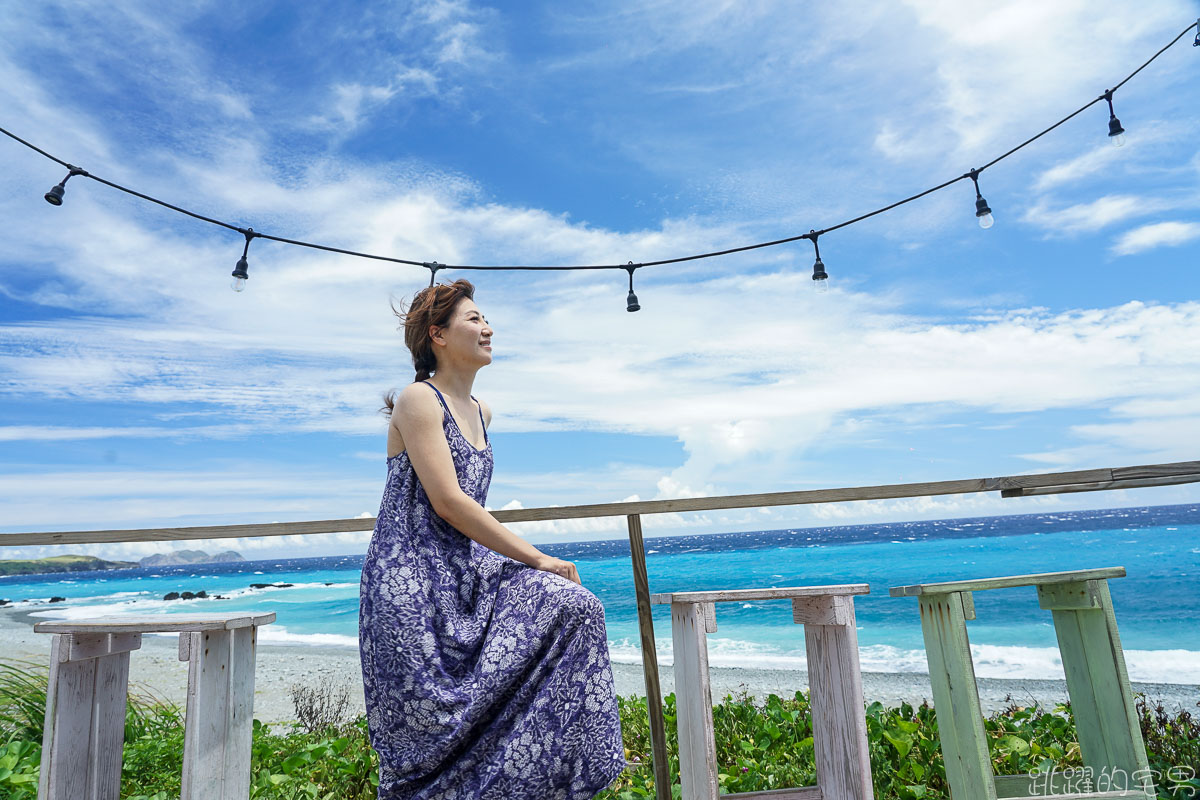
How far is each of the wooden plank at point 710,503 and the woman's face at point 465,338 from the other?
0.56 meters

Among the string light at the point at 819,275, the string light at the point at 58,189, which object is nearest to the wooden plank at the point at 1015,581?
the string light at the point at 819,275

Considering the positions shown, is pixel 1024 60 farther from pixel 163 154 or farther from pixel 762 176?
pixel 762 176

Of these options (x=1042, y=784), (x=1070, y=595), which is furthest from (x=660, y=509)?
(x=1042, y=784)

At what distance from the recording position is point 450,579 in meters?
1.57

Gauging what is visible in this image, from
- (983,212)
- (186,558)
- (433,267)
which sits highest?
(186,558)

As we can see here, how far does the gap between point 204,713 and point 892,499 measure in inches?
79.7

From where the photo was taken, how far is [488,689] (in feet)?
4.48

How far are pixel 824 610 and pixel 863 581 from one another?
11981 mm

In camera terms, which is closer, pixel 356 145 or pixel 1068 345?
pixel 356 145

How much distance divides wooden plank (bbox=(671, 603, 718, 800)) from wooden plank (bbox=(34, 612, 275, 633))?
1.08m

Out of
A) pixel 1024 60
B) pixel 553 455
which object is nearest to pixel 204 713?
pixel 1024 60

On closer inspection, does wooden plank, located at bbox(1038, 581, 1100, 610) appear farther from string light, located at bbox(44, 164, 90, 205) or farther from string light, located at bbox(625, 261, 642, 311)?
string light, located at bbox(44, 164, 90, 205)

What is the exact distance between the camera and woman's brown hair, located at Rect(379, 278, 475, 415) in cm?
191

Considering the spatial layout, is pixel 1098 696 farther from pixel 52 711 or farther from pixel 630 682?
pixel 630 682
